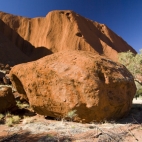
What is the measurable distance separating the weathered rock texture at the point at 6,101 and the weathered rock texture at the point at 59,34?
99.6ft

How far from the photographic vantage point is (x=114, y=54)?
40688mm

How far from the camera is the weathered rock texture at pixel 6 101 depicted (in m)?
7.28

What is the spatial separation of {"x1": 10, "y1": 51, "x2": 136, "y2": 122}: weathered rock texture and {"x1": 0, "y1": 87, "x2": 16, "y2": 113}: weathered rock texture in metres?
1.45

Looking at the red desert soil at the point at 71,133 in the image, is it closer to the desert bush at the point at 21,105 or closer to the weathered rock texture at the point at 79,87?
the weathered rock texture at the point at 79,87

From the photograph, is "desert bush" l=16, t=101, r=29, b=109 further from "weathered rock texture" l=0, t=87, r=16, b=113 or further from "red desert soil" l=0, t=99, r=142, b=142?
"red desert soil" l=0, t=99, r=142, b=142

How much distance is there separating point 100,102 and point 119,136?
4.40 feet

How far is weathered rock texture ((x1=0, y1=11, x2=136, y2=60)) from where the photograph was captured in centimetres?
3994

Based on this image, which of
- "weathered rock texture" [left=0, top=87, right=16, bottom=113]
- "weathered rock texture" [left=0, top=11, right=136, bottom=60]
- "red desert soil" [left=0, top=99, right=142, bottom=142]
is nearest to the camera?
"red desert soil" [left=0, top=99, right=142, bottom=142]

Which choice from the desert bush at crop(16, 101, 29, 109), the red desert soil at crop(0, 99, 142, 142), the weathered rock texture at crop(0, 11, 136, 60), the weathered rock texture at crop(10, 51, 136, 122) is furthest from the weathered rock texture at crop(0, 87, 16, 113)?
the weathered rock texture at crop(0, 11, 136, 60)

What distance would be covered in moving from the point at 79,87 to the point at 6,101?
372 cm

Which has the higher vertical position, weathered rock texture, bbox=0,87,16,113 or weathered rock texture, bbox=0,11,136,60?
weathered rock texture, bbox=0,11,136,60

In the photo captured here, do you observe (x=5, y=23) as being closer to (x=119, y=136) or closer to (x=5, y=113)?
(x=5, y=113)

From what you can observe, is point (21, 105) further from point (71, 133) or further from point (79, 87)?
point (71, 133)

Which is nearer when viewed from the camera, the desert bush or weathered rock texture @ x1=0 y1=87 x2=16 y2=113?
weathered rock texture @ x1=0 y1=87 x2=16 y2=113
